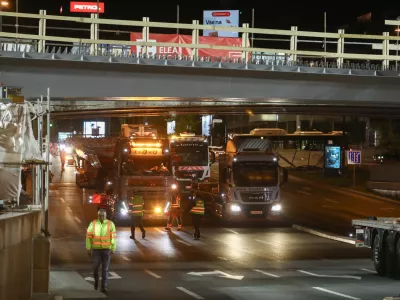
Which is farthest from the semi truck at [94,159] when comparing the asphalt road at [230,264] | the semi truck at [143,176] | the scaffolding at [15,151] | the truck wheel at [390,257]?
the scaffolding at [15,151]

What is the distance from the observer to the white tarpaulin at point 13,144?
12977 mm

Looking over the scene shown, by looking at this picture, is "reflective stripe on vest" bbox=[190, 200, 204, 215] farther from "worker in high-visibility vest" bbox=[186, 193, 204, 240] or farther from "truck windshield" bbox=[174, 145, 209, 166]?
"truck windshield" bbox=[174, 145, 209, 166]

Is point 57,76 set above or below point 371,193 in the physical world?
above

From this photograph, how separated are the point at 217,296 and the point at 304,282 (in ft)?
10.3

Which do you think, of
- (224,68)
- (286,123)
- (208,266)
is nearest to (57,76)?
(224,68)

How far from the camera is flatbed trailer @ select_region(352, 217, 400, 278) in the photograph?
20234 millimetres

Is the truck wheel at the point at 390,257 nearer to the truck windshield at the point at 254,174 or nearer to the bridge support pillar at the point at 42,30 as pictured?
the bridge support pillar at the point at 42,30

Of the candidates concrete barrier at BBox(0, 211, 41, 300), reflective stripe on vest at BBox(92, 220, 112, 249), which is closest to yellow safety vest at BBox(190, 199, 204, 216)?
reflective stripe on vest at BBox(92, 220, 112, 249)

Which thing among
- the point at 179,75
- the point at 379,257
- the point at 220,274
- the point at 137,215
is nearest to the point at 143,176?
the point at 137,215

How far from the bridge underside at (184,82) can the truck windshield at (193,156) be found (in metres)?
22.0

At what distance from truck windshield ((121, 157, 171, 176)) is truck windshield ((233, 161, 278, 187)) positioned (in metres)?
3.40

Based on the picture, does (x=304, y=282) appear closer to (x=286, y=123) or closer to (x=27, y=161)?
(x=27, y=161)

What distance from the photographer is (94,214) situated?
39031 millimetres

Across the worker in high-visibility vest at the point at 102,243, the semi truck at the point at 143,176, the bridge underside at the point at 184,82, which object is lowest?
the worker in high-visibility vest at the point at 102,243
